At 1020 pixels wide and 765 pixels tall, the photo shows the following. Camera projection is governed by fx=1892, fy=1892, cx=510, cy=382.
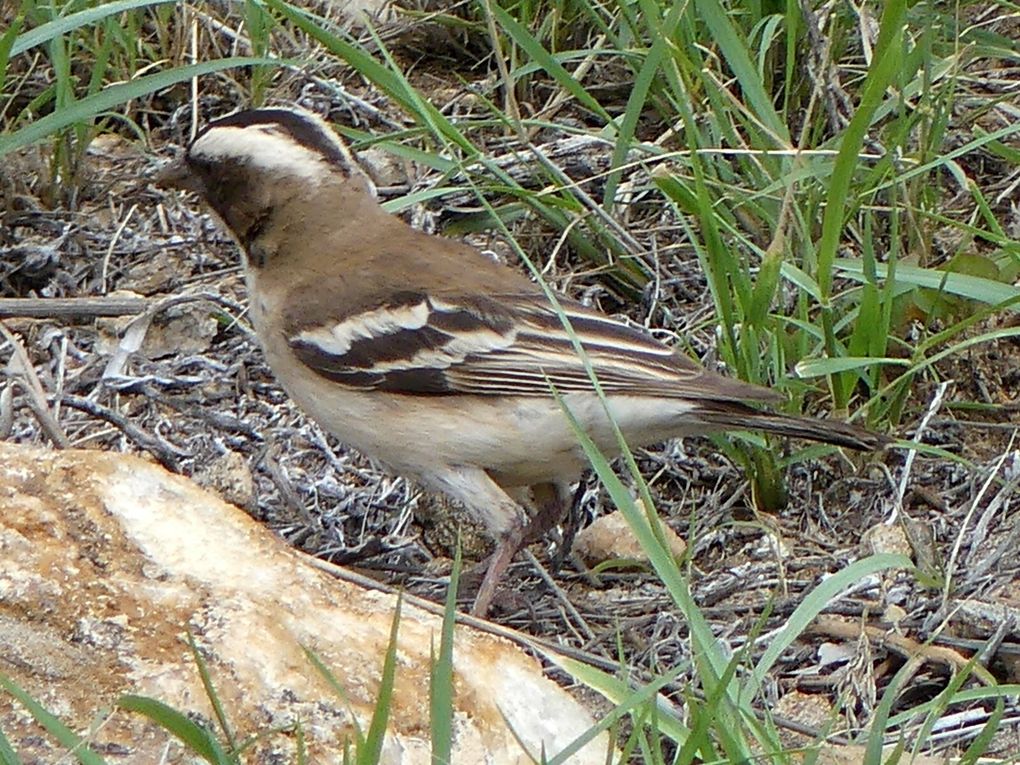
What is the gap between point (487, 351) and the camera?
5125 millimetres

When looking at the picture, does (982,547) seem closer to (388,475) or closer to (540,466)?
(540,466)

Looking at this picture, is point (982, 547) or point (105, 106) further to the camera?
point (105, 106)

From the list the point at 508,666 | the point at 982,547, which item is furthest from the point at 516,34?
the point at 508,666

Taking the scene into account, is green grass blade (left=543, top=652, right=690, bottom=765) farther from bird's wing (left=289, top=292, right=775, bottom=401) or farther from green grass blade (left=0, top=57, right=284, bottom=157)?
green grass blade (left=0, top=57, right=284, bottom=157)

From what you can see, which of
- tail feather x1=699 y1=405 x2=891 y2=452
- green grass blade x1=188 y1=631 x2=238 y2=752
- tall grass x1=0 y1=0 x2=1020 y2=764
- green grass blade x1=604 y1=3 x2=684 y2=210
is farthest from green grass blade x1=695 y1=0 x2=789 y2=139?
green grass blade x1=188 y1=631 x2=238 y2=752

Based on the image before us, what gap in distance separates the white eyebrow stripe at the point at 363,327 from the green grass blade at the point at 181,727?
83.8 inches

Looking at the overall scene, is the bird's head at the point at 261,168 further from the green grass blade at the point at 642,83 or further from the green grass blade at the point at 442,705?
the green grass blade at the point at 442,705

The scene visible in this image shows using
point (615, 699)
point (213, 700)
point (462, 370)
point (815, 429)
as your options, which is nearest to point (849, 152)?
point (815, 429)

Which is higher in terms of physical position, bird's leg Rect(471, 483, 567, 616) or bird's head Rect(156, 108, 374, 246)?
bird's head Rect(156, 108, 374, 246)

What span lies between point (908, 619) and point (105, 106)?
2748 mm

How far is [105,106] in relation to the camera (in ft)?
18.4

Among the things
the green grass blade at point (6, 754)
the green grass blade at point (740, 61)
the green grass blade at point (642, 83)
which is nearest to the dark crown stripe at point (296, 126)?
the green grass blade at point (642, 83)

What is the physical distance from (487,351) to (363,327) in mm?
382

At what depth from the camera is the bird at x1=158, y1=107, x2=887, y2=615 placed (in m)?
4.93
